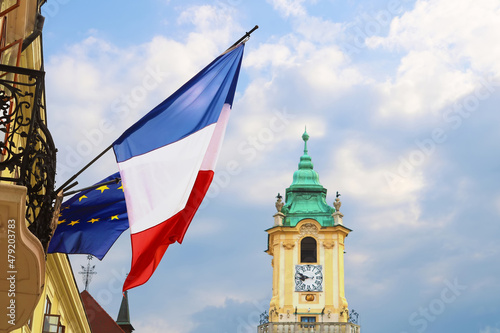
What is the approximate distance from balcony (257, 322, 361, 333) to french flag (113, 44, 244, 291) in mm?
45740

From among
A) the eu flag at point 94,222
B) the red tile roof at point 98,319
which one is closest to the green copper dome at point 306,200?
the red tile roof at point 98,319

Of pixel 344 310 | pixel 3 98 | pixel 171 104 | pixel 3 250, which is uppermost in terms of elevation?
pixel 344 310

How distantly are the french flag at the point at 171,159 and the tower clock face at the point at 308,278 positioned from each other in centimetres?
4750

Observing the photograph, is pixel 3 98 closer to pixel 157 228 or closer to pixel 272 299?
pixel 157 228

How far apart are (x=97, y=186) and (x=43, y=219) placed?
256 cm

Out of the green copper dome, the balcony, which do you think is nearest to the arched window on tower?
the green copper dome

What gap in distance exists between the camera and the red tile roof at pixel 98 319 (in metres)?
48.8

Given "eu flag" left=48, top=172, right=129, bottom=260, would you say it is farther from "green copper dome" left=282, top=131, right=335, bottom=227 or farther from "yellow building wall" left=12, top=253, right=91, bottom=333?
"green copper dome" left=282, top=131, right=335, bottom=227

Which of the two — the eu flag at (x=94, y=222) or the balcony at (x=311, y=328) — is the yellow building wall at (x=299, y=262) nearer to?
the balcony at (x=311, y=328)

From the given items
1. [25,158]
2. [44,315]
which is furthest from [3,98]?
[44,315]

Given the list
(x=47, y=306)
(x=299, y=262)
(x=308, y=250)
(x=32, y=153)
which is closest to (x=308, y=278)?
(x=299, y=262)

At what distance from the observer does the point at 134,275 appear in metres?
13.1

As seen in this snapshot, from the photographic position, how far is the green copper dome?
210 feet

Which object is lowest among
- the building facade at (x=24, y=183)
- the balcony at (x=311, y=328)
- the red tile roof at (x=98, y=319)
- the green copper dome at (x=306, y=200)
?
the building facade at (x=24, y=183)
